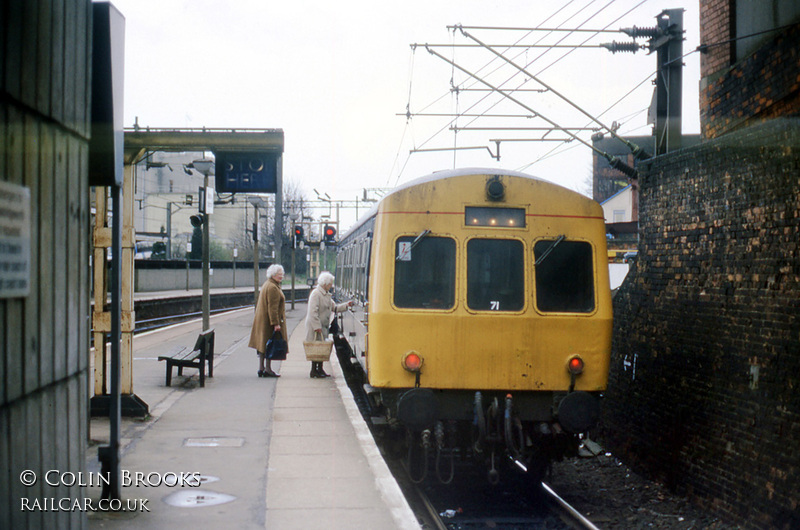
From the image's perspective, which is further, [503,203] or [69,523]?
[503,203]

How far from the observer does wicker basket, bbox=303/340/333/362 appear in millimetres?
12695

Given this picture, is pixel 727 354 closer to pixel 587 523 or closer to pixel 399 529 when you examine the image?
pixel 587 523

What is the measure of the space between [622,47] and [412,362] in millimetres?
6943

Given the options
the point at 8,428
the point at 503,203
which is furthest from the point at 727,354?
the point at 8,428

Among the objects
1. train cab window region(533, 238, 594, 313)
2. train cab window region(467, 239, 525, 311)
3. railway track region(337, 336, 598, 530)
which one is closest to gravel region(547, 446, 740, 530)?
railway track region(337, 336, 598, 530)

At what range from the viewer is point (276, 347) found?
12.3 meters

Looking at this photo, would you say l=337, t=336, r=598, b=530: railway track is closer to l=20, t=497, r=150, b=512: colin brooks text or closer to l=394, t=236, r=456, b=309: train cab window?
l=394, t=236, r=456, b=309: train cab window

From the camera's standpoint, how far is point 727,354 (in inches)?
317

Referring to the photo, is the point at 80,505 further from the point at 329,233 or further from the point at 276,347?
the point at 329,233

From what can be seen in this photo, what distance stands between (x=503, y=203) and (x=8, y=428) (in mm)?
5381

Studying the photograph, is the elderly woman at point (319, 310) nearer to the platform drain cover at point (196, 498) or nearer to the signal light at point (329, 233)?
the platform drain cover at point (196, 498)

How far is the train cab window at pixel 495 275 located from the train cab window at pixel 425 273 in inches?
7.3

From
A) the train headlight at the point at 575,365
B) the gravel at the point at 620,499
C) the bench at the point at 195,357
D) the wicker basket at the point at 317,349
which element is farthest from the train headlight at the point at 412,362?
the wicker basket at the point at 317,349

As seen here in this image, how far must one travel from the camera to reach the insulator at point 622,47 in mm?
11789
